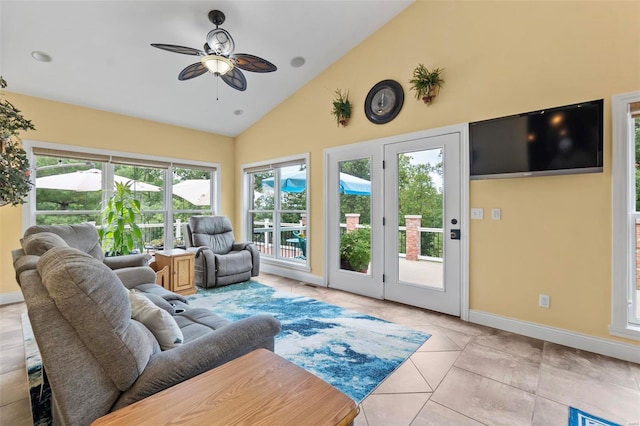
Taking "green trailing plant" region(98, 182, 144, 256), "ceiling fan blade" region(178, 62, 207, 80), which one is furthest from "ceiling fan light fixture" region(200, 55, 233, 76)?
"green trailing plant" region(98, 182, 144, 256)

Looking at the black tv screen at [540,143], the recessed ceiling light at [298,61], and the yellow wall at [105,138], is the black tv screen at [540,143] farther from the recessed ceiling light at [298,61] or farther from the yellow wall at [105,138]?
the yellow wall at [105,138]

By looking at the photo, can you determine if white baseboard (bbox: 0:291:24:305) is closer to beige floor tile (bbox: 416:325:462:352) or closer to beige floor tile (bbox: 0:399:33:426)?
beige floor tile (bbox: 0:399:33:426)

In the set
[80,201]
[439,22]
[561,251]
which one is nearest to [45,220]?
[80,201]

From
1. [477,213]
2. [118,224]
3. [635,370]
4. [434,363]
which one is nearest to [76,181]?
[118,224]

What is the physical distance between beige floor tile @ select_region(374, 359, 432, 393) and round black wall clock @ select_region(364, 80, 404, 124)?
2.88 meters

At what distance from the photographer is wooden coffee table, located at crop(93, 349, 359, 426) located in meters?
0.76

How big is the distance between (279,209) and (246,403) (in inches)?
183

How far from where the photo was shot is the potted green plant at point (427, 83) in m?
3.28

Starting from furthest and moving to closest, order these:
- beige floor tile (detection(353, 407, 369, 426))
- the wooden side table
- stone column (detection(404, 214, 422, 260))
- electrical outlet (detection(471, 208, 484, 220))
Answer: the wooden side table
stone column (detection(404, 214, 422, 260))
electrical outlet (detection(471, 208, 484, 220))
beige floor tile (detection(353, 407, 369, 426))

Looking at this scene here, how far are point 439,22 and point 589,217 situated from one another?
2.54 metres

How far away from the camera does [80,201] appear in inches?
173

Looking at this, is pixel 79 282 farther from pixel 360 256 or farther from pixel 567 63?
pixel 567 63

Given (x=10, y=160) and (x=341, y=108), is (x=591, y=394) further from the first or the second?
(x=10, y=160)

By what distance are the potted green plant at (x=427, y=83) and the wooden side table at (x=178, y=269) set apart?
3685mm
